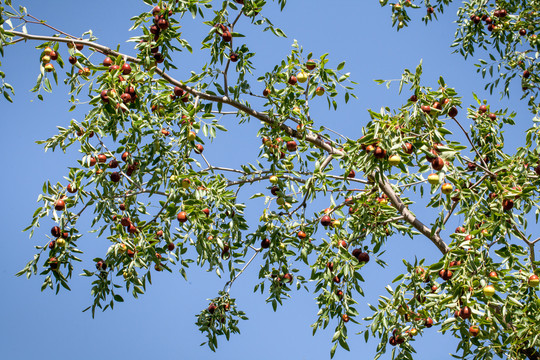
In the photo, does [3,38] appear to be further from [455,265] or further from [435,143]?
[455,265]

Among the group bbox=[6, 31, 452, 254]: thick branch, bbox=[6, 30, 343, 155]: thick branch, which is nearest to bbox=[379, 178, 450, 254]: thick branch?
bbox=[6, 31, 452, 254]: thick branch

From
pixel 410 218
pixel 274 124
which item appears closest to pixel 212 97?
pixel 274 124

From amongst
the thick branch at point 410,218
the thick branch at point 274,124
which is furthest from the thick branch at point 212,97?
the thick branch at point 410,218

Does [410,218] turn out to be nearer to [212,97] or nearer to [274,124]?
[274,124]

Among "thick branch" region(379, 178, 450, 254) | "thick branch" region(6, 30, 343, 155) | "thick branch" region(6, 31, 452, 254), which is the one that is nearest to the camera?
"thick branch" region(6, 30, 343, 155)

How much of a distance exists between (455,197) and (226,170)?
197 cm

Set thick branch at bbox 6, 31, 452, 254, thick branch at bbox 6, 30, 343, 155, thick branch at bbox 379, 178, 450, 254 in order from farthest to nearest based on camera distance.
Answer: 1. thick branch at bbox 379, 178, 450, 254
2. thick branch at bbox 6, 31, 452, 254
3. thick branch at bbox 6, 30, 343, 155

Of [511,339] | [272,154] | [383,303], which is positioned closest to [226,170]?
[272,154]

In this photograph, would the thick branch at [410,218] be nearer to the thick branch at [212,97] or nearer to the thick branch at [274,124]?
the thick branch at [274,124]

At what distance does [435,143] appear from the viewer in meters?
3.65

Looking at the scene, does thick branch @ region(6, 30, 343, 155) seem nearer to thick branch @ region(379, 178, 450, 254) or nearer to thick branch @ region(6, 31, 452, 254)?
thick branch @ region(6, 31, 452, 254)

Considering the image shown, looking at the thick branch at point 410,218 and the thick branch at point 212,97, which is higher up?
the thick branch at point 212,97

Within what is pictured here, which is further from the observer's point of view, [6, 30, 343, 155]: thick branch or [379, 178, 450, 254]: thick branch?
[379, 178, 450, 254]: thick branch

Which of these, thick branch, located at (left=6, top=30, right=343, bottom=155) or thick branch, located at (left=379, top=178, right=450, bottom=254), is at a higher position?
thick branch, located at (left=6, top=30, right=343, bottom=155)
